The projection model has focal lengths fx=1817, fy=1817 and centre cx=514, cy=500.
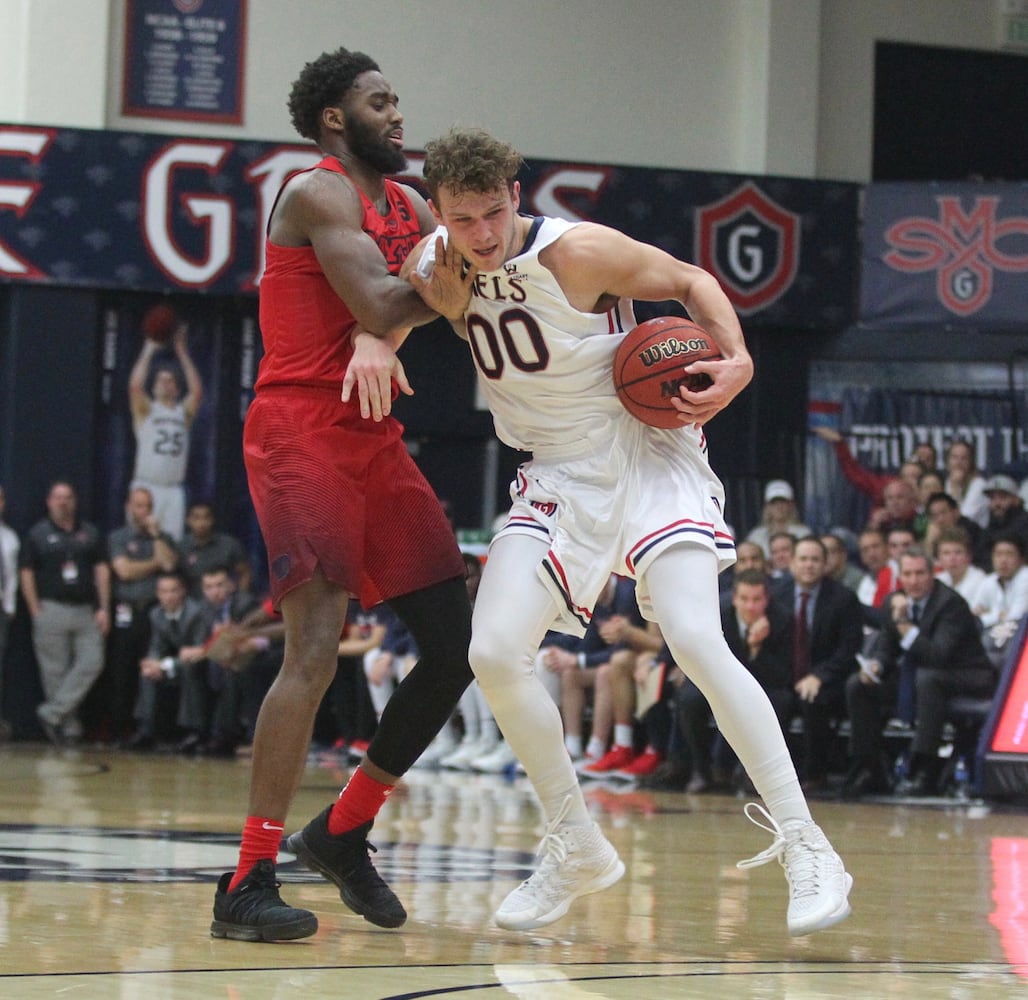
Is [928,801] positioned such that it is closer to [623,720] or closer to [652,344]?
[623,720]

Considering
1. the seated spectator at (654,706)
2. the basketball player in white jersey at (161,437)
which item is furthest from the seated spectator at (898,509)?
the basketball player in white jersey at (161,437)

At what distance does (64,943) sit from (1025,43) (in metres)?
13.8

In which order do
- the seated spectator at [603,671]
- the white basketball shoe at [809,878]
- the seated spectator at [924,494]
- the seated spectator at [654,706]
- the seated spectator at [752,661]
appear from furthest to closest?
1. the seated spectator at [924,494]
2. the seated spectator at [603,671]
3. the seated spectator at [654,706]
4. the seated spectator at [752,661]
5. the white basketball shoe at [809,878]

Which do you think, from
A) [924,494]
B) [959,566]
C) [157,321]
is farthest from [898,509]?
[157,321]

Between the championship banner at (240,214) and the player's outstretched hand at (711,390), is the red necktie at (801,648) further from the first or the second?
the player's outstretched hand at (711,390)

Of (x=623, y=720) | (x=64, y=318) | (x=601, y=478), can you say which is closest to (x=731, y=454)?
(x=623, y=720)

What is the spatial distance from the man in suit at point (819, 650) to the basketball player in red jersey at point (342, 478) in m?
5.90

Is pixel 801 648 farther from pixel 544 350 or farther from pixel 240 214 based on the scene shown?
pixel 544 350

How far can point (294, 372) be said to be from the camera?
4.28 metres

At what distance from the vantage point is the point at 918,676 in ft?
32.4

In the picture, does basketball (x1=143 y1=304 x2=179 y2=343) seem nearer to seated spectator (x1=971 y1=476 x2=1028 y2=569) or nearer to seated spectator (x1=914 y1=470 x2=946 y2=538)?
seated spectator (x1=914 y1=470 x2=946 y2=538)

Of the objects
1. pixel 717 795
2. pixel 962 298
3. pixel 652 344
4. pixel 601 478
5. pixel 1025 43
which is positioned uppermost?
pixel 1025 43

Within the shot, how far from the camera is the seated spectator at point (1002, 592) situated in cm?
1011

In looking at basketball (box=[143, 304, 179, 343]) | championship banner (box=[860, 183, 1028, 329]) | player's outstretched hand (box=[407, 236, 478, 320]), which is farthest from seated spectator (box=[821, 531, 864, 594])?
player's outstretched hand (box=[407, 236, 478, 320])
